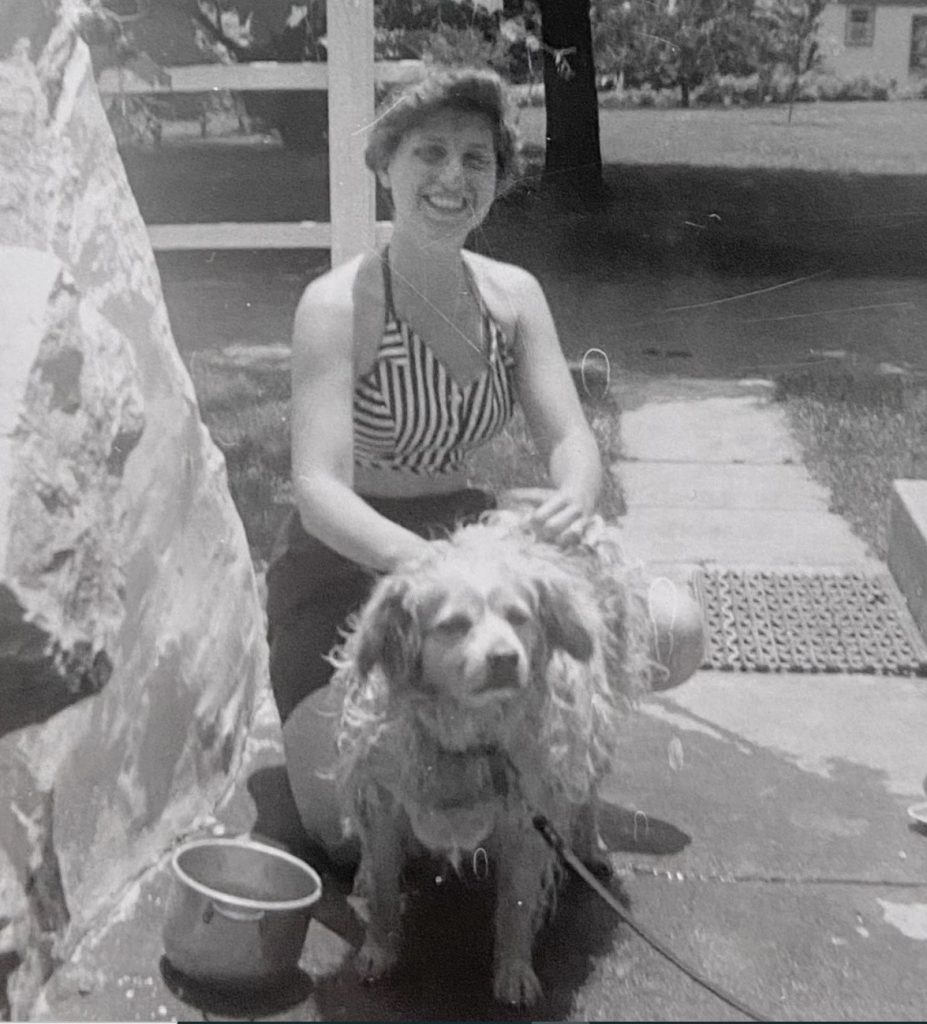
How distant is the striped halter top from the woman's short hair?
11.2 inches

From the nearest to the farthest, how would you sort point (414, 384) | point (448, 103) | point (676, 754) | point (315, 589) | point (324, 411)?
point (448, 103), point (324, 411), point (414, 384), point (315, 589), point (676, 754)

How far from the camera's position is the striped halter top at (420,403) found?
2611mm

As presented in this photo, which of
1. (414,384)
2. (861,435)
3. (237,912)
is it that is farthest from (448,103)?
(861,435)

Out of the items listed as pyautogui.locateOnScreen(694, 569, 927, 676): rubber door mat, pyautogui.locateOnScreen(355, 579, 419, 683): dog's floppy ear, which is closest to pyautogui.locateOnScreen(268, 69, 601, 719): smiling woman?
pyautogui.locateOnScreen(355, 579, 419, 683): dog's floppy ear

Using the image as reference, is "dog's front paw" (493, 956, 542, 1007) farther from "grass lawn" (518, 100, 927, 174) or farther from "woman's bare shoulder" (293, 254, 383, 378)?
"grass lawn" (518, 100, 927, 174)

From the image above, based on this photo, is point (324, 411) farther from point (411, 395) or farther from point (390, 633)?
point (390, 633)

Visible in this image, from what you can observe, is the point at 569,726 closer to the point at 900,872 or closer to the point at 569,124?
the point at 900,872

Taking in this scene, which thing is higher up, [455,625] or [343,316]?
[343,316]

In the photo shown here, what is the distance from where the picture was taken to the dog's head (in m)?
2.02

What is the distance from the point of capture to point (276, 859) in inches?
92.9

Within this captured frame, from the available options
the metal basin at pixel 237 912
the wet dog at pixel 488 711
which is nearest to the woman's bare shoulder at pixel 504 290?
the wet dog at pixel 488 711

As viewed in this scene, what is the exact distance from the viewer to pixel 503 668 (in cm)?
200

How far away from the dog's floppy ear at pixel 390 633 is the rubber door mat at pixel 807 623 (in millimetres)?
1714

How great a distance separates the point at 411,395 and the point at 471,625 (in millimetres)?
730
